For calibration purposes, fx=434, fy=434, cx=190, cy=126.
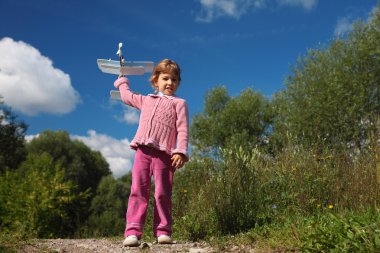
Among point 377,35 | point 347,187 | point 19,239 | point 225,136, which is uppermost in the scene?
point 377,35

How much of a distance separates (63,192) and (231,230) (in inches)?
510

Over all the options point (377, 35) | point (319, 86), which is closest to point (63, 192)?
point (319, 86)

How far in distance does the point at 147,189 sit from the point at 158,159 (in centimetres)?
37

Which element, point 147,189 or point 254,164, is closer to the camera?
point 147,189

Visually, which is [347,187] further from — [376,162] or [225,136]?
[225,136]

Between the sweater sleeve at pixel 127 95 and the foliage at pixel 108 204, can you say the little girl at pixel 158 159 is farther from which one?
the foliage at pixel 108 204

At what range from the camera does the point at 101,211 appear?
96.5 feet

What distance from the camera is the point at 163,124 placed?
15.7 feet

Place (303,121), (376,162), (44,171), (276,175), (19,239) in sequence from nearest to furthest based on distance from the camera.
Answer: (19,239) → (376,162) → (276,175) → (44,171) → (303,121)

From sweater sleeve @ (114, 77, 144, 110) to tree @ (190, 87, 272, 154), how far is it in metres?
21.1

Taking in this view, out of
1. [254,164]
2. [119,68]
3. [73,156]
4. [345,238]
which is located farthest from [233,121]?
[345,238]

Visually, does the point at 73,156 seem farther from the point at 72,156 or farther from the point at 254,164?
the point at 254,164

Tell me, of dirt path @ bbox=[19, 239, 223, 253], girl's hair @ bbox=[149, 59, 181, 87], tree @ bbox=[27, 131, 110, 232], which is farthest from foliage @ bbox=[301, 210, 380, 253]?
tree @ bbox=[27, 131, 110, 232]

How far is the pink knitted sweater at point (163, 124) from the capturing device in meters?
4.72
